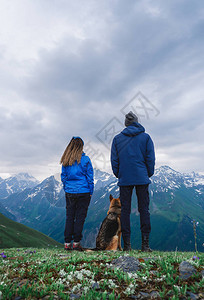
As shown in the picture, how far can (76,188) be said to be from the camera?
343 inches

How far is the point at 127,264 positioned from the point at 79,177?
555 cm

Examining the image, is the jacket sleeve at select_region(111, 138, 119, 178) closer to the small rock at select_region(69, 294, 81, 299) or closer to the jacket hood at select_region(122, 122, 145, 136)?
the jacket hood at select_region(122, 122, 145, 136)

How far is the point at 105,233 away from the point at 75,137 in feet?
15.3

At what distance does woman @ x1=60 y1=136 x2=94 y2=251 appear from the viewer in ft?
28.2

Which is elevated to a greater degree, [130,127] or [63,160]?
[130,127]

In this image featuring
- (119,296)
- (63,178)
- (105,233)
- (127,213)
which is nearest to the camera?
(119,296)

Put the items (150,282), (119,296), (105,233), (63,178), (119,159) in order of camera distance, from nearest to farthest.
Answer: (119,296)
(150,282)
(119,159)
(105,233)
(63,178)

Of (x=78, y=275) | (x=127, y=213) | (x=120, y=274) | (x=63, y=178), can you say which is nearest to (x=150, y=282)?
(x=120, y=274)

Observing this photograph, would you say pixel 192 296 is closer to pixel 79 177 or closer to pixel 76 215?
pixel 76 215

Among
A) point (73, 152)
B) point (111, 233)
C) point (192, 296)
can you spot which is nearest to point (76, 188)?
point (73, 152)

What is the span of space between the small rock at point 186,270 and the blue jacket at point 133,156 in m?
3.89

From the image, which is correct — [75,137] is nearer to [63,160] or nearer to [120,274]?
[63,160]

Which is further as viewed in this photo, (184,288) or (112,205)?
(112,205)

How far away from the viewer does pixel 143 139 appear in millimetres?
7598
